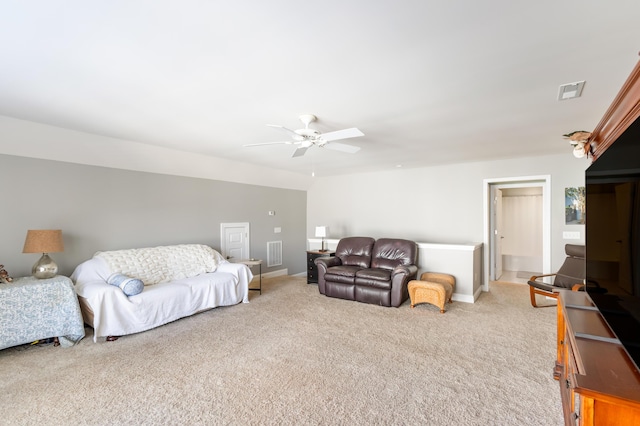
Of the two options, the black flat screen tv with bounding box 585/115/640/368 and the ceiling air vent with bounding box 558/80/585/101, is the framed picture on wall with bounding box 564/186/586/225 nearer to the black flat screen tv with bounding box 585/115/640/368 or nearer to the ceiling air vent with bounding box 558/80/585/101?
the ceiling air vent with bounding box 558/80/585/101

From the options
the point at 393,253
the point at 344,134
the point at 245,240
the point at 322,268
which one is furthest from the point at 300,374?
the point at 245,240

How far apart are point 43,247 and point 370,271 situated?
418cm

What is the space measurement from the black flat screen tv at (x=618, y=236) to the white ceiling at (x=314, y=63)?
2.61 ft

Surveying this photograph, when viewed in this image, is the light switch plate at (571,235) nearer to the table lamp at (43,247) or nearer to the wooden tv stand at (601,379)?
the wooden tv stand at (601,379)

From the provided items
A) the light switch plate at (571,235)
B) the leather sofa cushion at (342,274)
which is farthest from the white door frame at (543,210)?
the leather sofa cushion at (342,274)

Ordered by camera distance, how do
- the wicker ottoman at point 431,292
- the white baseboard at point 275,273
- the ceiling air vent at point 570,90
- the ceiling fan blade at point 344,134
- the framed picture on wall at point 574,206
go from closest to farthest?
the ceiling air vent at point 570,90
the ceiling fan blade at point 344,134
the wicker ottoman at point 431,292
the framed picture on wall at point 574,206
the white baseboard at point 275,273

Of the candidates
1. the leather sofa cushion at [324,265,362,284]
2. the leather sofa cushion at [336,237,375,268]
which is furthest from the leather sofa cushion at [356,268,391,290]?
the leather sofa cushion at [336,237,375,268]

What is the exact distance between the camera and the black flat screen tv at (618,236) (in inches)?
50.6

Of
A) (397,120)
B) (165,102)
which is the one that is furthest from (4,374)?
(397,120)

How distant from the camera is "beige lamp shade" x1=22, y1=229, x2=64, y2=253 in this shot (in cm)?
321

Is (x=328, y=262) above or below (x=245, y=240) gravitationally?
below

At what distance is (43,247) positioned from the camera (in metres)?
3.25

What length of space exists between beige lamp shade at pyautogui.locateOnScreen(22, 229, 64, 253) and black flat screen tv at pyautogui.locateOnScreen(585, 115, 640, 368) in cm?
481

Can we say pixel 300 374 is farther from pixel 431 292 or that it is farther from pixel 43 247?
pixel 43 247
